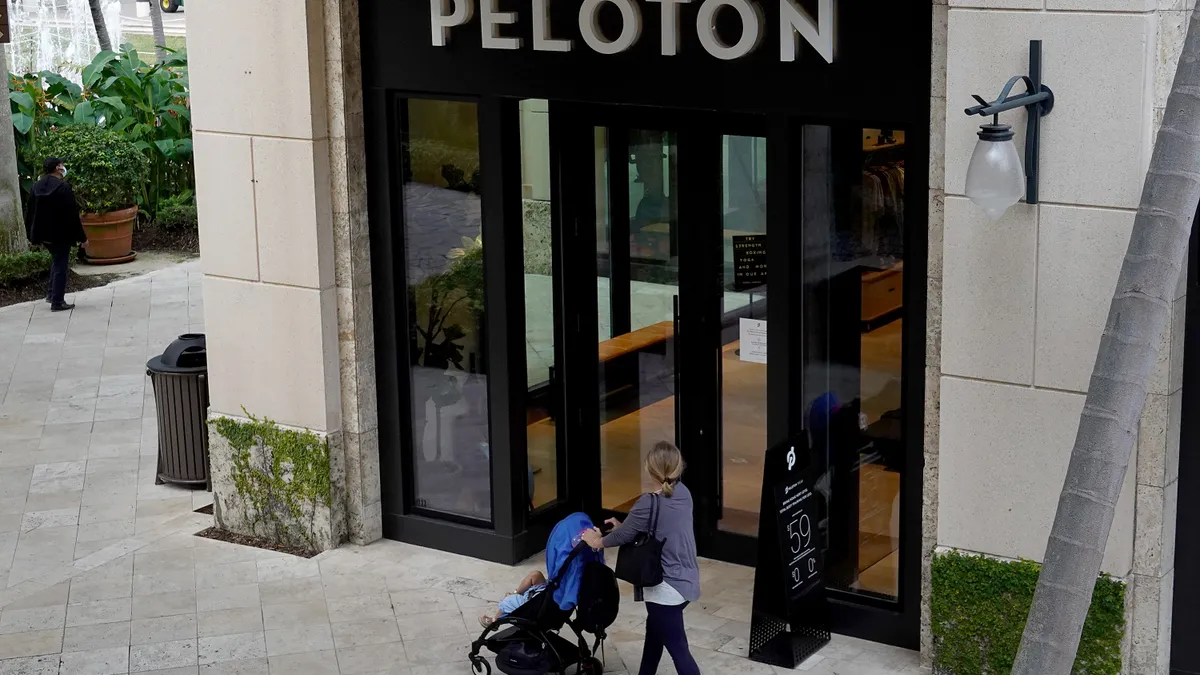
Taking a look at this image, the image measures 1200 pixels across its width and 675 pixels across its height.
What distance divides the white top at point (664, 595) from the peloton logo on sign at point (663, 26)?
2848 mm

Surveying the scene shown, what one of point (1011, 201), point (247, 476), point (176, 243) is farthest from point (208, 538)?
point (176, 243)

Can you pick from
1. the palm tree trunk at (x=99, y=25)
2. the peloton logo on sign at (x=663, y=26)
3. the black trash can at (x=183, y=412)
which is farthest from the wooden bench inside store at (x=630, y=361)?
the palm tree trunk at (x=99, y=25)

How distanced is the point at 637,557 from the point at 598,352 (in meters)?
2.74

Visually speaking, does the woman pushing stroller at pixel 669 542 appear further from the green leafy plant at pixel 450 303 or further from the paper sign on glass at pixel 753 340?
the green leafy plant at pixel 450 303

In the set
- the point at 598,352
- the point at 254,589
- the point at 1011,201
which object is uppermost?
the point at 1011,201

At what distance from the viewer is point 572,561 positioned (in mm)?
8117

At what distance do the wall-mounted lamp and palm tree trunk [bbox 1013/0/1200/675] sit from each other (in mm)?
1440

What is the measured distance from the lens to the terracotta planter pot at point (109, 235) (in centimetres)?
1936

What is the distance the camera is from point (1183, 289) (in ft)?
A: 24.5

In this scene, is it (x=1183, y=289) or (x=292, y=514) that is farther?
(x=292, y=514)

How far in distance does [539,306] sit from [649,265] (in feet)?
2.51

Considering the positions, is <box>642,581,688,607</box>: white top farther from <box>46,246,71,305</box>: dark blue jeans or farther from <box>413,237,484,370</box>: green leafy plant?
<box>46,246,71,305</box>: dark blue jeans

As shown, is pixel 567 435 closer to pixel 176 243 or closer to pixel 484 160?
pixel 484 160

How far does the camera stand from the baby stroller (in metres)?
8.09
